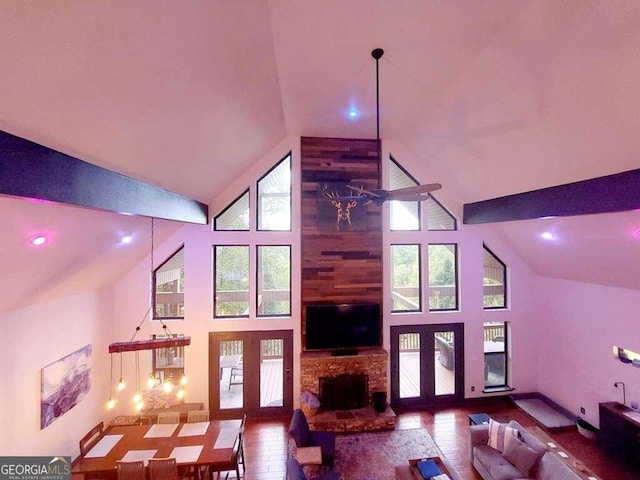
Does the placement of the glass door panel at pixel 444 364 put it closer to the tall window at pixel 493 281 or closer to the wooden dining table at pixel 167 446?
the tall window at pixel 493 281

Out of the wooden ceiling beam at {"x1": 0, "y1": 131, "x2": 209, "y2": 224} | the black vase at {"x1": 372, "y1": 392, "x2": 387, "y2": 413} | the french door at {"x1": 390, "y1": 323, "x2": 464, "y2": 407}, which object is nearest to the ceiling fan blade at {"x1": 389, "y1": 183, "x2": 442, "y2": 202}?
the wooden ceiling beam at {"x1": 0, "y1": 131, "x2": 209, "y2": 224}

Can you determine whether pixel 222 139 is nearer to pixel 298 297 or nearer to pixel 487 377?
pixel 298 297

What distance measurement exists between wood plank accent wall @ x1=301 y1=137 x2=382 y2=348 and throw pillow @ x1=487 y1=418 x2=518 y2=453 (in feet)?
9.89

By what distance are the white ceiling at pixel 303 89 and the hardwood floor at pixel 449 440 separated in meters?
3.22

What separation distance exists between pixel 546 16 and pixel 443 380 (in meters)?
7.11

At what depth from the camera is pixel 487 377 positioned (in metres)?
7.37

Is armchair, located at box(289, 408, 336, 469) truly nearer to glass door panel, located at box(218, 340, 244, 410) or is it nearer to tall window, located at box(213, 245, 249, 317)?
glass door panel, located at box(218, 340, 244, 410)

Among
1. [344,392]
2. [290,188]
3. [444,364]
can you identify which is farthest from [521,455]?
[290,188]

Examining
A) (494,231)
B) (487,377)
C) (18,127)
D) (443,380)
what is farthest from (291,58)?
(487,377)

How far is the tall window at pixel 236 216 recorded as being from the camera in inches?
269

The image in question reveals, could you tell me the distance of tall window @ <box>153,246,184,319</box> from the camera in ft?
21.8

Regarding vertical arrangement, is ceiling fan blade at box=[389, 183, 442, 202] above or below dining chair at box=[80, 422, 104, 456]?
above

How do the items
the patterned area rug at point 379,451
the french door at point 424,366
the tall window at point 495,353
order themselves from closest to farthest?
the patterned area rug at point 379,451 < the french door at point 424,366 < the tall window at point 495,353

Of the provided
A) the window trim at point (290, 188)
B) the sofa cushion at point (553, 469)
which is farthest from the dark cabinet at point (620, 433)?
the window trim at point (290, 188)
